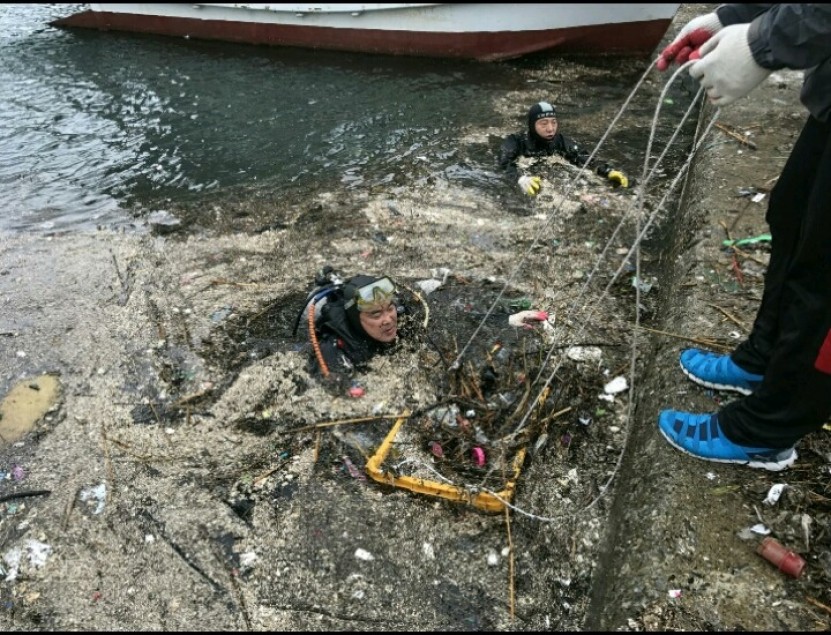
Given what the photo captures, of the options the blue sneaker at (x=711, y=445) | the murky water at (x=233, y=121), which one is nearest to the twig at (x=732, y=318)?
the blue sneaker at (x=711, y=445)

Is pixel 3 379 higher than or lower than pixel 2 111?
lower

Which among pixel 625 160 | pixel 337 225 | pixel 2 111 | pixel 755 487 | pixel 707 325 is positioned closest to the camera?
pixel 755 487

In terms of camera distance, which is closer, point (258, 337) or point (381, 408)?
point (381, 408)

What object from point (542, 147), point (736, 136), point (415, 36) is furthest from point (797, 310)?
point (415, 36)

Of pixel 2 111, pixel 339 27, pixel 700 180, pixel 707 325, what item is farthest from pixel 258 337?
pixel 339 27

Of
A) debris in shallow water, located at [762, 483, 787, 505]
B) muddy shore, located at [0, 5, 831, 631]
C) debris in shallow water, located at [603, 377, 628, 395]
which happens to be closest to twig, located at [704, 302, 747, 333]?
muddy shore, located at [0, 5, 831, 631]

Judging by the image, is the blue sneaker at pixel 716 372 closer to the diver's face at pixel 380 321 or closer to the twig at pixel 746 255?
the twig at pixel 746 255

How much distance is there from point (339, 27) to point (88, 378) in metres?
10.3

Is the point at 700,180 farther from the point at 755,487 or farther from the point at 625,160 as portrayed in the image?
the point at 755,487

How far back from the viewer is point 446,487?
333cm

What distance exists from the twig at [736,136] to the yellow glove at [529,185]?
203 cm

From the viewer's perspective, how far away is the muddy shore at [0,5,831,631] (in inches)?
106

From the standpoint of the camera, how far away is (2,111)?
10164mm

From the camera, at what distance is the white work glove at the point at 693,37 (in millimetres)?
2826
